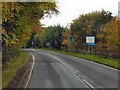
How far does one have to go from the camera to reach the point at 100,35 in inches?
1077

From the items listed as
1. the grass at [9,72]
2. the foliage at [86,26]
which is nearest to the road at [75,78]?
the grass at [9,72]

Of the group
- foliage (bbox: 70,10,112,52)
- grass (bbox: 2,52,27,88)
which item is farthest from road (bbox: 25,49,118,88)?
foliage (bbox: 70,10,112,52)

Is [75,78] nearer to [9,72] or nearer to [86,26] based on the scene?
[9,72]

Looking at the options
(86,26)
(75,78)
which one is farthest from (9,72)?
(86,26)

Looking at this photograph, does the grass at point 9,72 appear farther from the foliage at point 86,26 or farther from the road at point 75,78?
the foliage at point 86,26

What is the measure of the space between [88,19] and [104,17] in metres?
6.68

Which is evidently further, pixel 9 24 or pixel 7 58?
pixel 7 58

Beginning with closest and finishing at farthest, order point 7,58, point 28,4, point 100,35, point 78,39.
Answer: point 28,4
point 7,58
point 100,35
point 78,39

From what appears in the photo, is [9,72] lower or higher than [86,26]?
lower

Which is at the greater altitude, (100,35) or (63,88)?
(100,35)

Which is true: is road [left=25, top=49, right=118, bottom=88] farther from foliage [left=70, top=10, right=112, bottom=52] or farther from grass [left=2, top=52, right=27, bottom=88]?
foliage [left=70, top=10, right=112, bottom=52]

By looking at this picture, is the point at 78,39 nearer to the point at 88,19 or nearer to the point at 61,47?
the point at 88,19

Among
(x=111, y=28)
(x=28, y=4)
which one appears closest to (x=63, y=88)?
(x=28, y=4)

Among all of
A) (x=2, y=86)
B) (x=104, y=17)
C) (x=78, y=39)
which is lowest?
(x=2, y=86)
